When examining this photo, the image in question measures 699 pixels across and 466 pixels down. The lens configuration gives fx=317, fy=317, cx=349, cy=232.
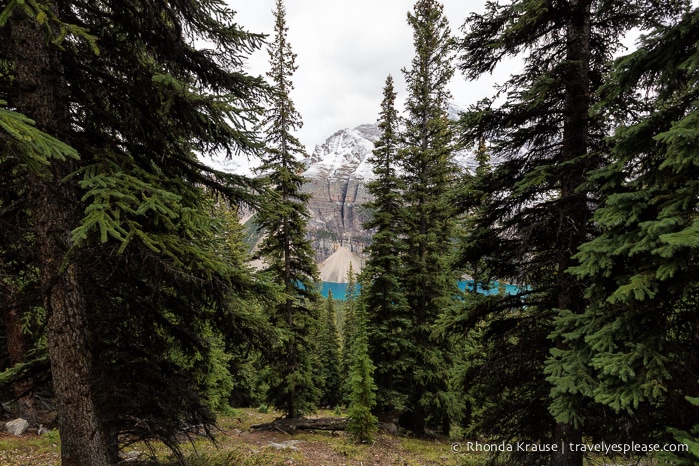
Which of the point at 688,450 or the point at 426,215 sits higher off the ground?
the point at 426,215

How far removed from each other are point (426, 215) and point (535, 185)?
28.9ft

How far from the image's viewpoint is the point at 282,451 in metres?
10.7

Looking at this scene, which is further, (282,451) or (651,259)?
(282,451)

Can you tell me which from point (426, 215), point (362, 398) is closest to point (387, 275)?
point (426, 215)

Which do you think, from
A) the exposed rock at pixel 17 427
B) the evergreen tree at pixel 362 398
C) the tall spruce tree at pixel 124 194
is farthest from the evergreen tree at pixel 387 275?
the exposed rock at pixel 17 427

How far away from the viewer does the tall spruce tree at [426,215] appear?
13.9 metres

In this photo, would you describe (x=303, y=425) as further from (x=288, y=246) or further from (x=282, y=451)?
(x=288, y=246)

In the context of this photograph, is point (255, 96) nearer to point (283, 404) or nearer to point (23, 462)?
point (23, 462)

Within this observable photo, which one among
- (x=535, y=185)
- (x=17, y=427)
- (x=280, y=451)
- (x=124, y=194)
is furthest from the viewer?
(x=280, y=451)

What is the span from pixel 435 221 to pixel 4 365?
1799cm

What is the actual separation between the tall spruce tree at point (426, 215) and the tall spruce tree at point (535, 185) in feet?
22.7

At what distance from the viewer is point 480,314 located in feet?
21.7

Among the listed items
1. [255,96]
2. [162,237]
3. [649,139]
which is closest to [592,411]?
[649,139]

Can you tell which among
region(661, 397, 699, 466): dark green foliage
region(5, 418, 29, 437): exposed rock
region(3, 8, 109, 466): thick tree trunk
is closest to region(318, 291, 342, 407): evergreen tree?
region(5, 418, 29, 437): exposed rock
